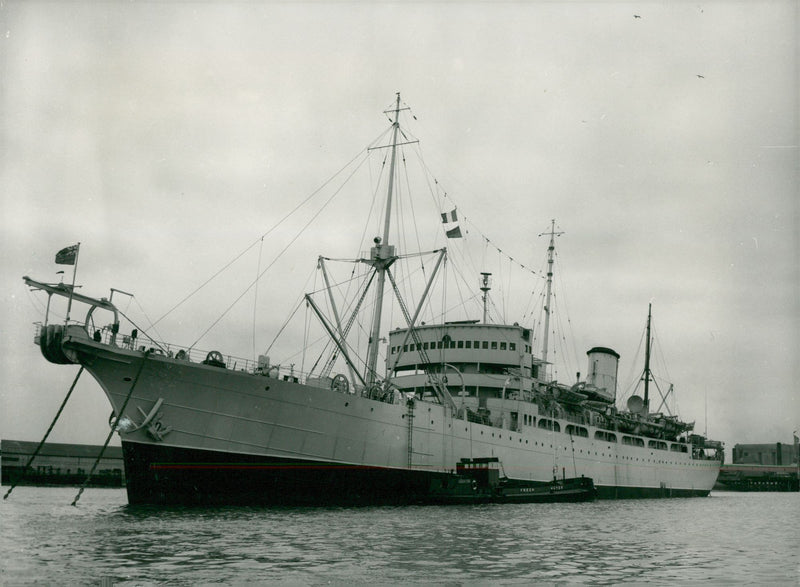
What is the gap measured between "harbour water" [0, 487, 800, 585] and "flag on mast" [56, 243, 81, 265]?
25.6 feet

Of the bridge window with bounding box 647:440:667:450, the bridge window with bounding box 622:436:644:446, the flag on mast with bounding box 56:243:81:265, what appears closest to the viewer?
the flag on mast with bounding box 56:243:81:265

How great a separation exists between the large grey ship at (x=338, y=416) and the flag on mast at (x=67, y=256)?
1493mm

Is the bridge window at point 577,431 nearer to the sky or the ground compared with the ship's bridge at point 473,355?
nearer to the ground

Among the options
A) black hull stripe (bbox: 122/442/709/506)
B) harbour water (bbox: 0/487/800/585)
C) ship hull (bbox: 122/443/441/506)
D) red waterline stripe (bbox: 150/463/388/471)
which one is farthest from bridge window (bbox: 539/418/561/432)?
red waterline stripe (bbox: 150/463/388/471)

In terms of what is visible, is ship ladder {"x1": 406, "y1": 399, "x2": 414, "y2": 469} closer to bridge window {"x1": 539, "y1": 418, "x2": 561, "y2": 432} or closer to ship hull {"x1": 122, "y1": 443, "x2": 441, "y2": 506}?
ship hull {"x1": 122, "y1": 443, "x2": 441, "y2": 506}

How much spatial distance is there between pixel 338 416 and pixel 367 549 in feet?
43.6

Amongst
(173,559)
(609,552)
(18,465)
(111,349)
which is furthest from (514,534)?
(18,465)

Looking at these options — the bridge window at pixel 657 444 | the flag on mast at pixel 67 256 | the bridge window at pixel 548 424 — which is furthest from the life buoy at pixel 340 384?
the bridge window at pixel 657 444

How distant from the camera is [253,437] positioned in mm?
26688

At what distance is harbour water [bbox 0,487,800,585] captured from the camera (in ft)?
40.3

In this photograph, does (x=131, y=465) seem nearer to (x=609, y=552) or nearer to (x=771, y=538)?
(x=609, y=552)

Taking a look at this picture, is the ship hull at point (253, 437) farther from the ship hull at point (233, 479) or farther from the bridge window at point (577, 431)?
the bridge window at point (577, 431)

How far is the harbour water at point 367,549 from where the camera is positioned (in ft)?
40.3

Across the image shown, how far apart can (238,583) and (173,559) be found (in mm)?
2736
